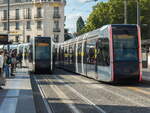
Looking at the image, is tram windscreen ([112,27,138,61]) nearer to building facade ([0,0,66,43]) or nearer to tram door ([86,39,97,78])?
tram door ([86,39,97,78])

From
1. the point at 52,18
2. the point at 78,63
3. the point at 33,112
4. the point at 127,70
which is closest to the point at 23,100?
the point at 33,112

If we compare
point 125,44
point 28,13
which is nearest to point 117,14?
point 28,13

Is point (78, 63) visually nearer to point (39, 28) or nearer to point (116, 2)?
point (116, 2)

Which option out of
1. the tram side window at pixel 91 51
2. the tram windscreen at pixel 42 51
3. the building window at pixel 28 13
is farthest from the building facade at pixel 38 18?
the tram side window at pixel 91 51

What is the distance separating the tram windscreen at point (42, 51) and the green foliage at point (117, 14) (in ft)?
126

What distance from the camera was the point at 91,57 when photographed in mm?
27625

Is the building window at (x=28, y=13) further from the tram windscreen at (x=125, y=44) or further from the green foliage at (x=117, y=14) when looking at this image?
the tram windscreen at (x=125, y=44)

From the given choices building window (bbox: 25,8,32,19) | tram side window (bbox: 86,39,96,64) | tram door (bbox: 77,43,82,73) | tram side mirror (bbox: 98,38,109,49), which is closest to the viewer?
tram side mirror (bbox: 98,38,109,49)

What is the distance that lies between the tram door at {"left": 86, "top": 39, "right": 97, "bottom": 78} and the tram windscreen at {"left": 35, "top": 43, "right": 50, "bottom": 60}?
363 inches

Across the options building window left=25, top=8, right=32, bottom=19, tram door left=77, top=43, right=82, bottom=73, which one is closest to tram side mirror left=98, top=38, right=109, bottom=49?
tram door left=77, top=43, right=82, bottom=73

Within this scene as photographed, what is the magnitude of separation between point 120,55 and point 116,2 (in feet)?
178

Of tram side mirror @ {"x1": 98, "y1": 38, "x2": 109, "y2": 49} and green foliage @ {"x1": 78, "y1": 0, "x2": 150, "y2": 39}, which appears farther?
green foliage @ {"x1": 78, "y1": 0, "x2": 150, "y2": 39}

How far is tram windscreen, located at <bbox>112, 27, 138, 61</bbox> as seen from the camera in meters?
23.5

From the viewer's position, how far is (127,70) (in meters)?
23.4
